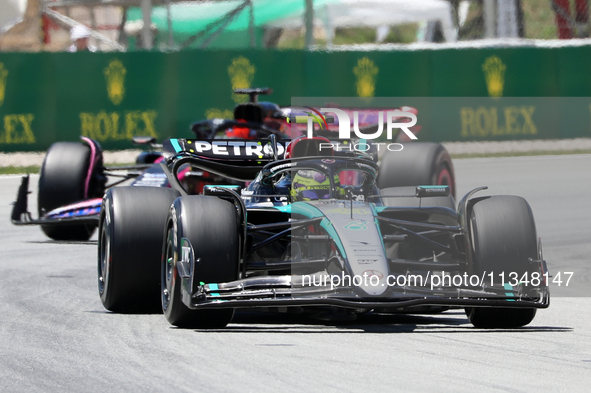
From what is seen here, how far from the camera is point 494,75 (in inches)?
788

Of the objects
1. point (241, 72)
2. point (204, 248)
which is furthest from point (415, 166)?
point (241, 72)

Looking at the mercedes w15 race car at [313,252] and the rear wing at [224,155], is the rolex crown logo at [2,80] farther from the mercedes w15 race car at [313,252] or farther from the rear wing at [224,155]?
the mercedes w15 race car at [313,252]

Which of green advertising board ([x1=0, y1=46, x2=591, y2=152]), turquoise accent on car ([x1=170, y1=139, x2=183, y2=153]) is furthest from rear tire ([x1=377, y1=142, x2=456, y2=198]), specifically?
green advertising board ([x1=0, y1=46, x2=591, y2=152])

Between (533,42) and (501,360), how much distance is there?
18.5m

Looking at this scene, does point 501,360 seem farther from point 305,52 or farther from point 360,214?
point 305,52

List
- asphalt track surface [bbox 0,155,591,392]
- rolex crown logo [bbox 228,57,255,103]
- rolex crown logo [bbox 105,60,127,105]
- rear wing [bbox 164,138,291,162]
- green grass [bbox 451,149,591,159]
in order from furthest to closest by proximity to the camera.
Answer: green grass [bbox 451,149,591,159] → rolex crown logo [bbox 228,57,255,103] → rolex crown logo [bbox 105,60,127,105] → rear wing [bbox 164,138,291,162] → asphalt track surface [bbox 0,155,591,392]

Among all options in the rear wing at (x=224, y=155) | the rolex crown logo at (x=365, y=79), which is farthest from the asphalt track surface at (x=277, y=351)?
the rolex crown logo at (x=365, y=79)

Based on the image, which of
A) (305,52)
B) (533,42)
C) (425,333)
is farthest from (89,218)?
(533,42)

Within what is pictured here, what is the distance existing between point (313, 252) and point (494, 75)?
14253 mm

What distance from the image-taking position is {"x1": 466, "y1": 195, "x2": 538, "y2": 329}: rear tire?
605cm

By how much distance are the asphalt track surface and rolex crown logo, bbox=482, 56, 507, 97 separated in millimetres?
12013

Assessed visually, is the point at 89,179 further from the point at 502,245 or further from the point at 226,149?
the point at 502,245

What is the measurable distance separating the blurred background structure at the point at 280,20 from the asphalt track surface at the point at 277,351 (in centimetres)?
1441

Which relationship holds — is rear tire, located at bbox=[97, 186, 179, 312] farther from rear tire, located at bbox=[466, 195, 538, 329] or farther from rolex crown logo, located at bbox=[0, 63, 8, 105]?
rolex crown logo, located at bbox=[0, 63, 8, 105]
